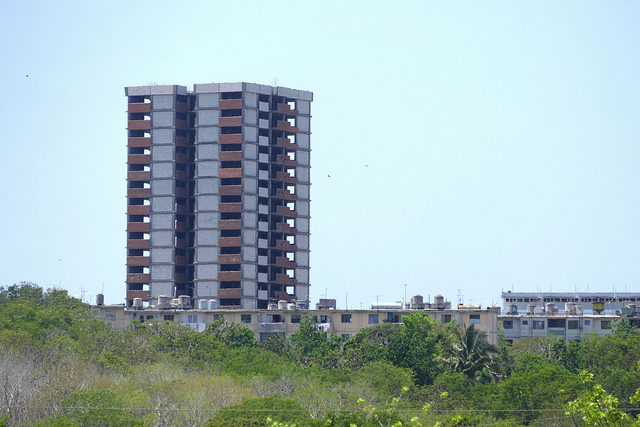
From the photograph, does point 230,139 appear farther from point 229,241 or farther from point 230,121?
point 229,241

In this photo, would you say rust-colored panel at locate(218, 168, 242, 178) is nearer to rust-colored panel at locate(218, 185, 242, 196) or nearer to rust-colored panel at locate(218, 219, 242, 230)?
rust-colored panel at locate(218, 185, 242, 196)

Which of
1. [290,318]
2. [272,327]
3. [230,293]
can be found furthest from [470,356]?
[230,293]

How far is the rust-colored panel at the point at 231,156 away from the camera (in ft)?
653

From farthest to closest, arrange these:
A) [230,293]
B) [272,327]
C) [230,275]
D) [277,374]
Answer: [230,275] → [230,293] → [272,327] → [277,374]

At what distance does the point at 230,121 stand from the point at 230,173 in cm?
889

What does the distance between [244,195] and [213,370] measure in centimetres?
7606

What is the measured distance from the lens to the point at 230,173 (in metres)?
199

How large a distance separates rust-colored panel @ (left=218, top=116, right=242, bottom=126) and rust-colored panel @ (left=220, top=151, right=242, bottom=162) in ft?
15.7

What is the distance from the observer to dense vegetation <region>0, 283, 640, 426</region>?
8875cm

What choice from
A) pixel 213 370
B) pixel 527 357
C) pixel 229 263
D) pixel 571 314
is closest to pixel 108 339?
pixel 213 370

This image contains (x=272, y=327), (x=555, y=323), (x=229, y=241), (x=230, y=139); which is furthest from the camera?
(x=230, y=139)

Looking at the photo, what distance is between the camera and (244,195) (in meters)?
199

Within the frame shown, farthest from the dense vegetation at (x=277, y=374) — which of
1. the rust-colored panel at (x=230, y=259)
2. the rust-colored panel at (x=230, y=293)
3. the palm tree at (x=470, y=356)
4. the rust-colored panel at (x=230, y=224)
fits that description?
the rust-colored panel at (x=230, y=224)

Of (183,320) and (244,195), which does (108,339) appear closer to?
(183,320)
